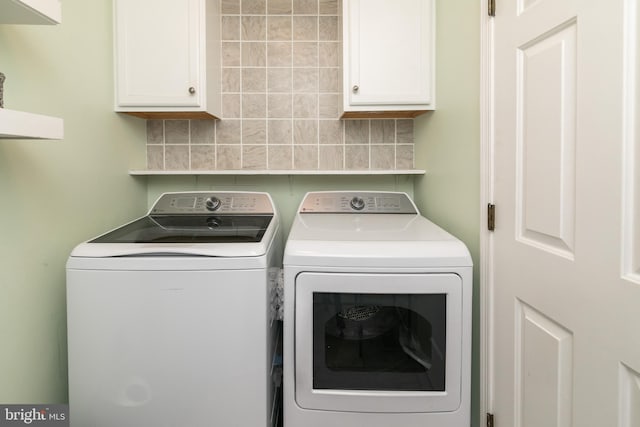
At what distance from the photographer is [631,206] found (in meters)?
0.74

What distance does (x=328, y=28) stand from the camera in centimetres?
210

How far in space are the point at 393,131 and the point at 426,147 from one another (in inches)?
10.9

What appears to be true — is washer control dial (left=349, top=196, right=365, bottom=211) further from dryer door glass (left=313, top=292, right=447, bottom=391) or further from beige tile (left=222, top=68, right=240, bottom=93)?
beige tile (left=222, top=68, right=240, bottom=93)

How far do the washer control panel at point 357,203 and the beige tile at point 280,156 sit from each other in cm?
28

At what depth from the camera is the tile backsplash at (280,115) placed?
82.4 inches

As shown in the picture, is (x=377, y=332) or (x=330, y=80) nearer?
(x=377, y=332)

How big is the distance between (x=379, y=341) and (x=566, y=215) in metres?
0.69

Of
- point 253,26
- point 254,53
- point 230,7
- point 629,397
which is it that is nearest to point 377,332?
point 629,397

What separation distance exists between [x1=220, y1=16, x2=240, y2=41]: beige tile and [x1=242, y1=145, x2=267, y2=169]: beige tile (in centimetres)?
63

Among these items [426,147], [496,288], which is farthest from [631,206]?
[426,147]

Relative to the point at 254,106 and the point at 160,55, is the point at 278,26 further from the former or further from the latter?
the point at 160,55

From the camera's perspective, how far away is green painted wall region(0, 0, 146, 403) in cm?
115

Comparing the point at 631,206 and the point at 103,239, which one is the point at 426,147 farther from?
the point at 103,239

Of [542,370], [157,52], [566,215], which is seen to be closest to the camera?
[566,215]
